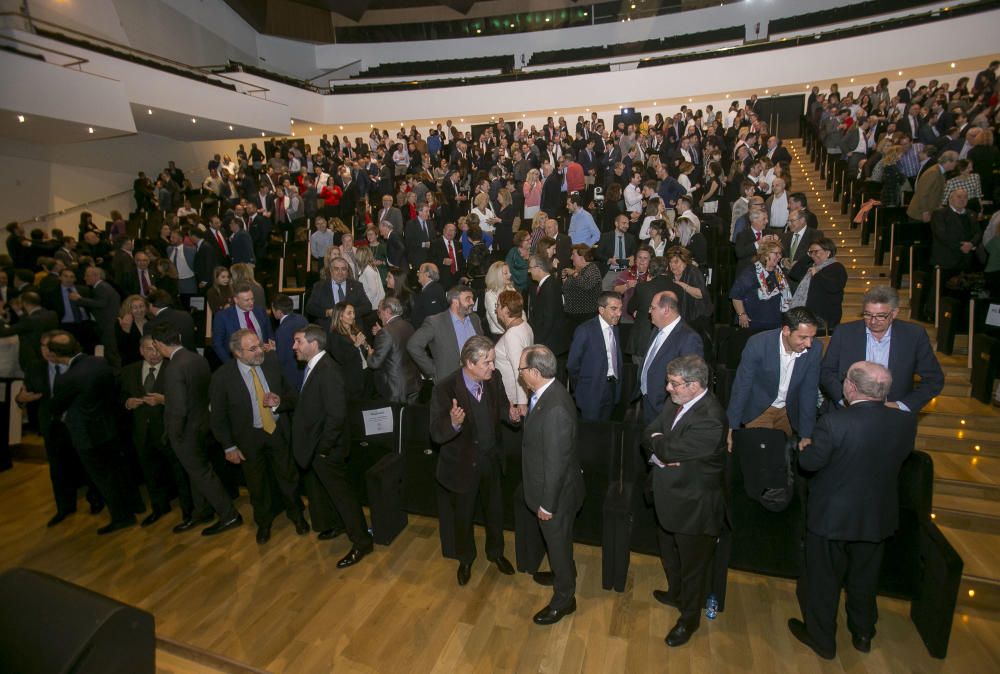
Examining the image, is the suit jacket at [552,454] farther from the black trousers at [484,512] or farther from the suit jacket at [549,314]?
the suit jacket at [549,314]

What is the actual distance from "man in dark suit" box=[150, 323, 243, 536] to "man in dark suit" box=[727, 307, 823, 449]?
3659 millimetres

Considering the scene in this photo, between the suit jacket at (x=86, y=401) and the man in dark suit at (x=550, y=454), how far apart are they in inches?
137

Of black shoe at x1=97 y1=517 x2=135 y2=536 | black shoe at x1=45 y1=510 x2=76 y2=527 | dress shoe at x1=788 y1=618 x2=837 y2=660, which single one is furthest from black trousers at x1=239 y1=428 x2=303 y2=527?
dress shoe at x1=788 y1=618 x2=837 y2=660

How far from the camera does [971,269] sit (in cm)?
561

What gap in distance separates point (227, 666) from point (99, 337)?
6085mm

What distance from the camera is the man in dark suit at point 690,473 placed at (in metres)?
2.58

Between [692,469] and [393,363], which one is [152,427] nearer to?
[393,363]

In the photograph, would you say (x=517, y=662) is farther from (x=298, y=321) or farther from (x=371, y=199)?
(x=371, y=199)

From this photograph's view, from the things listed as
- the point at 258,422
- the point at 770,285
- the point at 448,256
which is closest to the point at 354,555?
the point at 258,422

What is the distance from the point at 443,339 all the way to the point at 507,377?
24.0 inches

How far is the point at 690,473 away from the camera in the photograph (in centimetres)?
265

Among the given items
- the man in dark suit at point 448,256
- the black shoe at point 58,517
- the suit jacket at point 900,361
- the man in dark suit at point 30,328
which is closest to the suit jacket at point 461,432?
the suit jacket at point 900,361

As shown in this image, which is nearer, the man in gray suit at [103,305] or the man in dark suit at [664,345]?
the man in dark suit at [664,345]

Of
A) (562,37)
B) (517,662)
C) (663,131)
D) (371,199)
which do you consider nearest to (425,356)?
(517,662)
